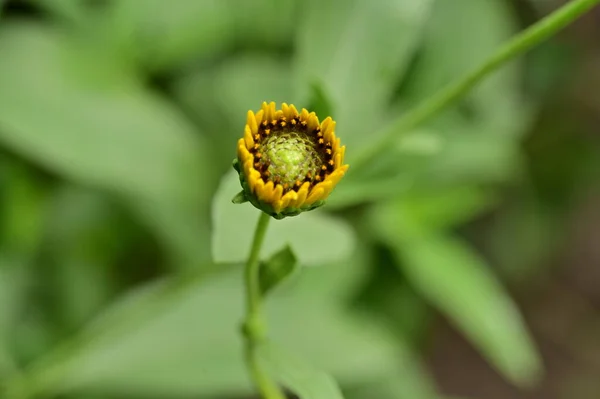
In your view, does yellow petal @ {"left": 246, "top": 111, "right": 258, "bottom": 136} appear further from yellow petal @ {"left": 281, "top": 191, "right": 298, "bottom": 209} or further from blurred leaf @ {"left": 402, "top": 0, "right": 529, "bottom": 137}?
blurred leaf @ {"left": 402, "top": 0, "right": 529, "bottom": 137}

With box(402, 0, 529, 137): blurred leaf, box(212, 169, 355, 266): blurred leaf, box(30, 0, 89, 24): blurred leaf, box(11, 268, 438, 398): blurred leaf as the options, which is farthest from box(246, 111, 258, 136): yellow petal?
box(402, 0, 529, 137): blurred leaf

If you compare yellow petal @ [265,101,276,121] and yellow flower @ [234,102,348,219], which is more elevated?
yellow petal @ [265,101,276,121]

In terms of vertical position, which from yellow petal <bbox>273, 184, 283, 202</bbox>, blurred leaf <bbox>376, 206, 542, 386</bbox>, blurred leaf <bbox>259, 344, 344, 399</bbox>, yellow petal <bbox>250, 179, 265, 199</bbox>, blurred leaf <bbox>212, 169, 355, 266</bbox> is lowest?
blurred leaf <bbox>259, 344, 344, 399</bbox>

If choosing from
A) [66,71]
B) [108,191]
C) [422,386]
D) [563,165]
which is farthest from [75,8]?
[563,165]

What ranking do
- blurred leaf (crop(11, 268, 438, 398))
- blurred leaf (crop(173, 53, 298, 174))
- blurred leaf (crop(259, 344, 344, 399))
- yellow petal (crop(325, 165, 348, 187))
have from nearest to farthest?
yellow petal (crop(325, 165, 348, 187))
blurred leaf (crop(259, 344, 344, 399))
blurred leaf (crop(11, 268, 438, 398))
blurred leaf (crop(173, 53, 298, 174))

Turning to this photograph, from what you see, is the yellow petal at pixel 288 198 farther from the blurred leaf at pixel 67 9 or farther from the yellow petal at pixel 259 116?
the blurred leaf at pixel 67 9

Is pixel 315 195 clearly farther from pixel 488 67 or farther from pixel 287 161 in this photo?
pixel 488 67
